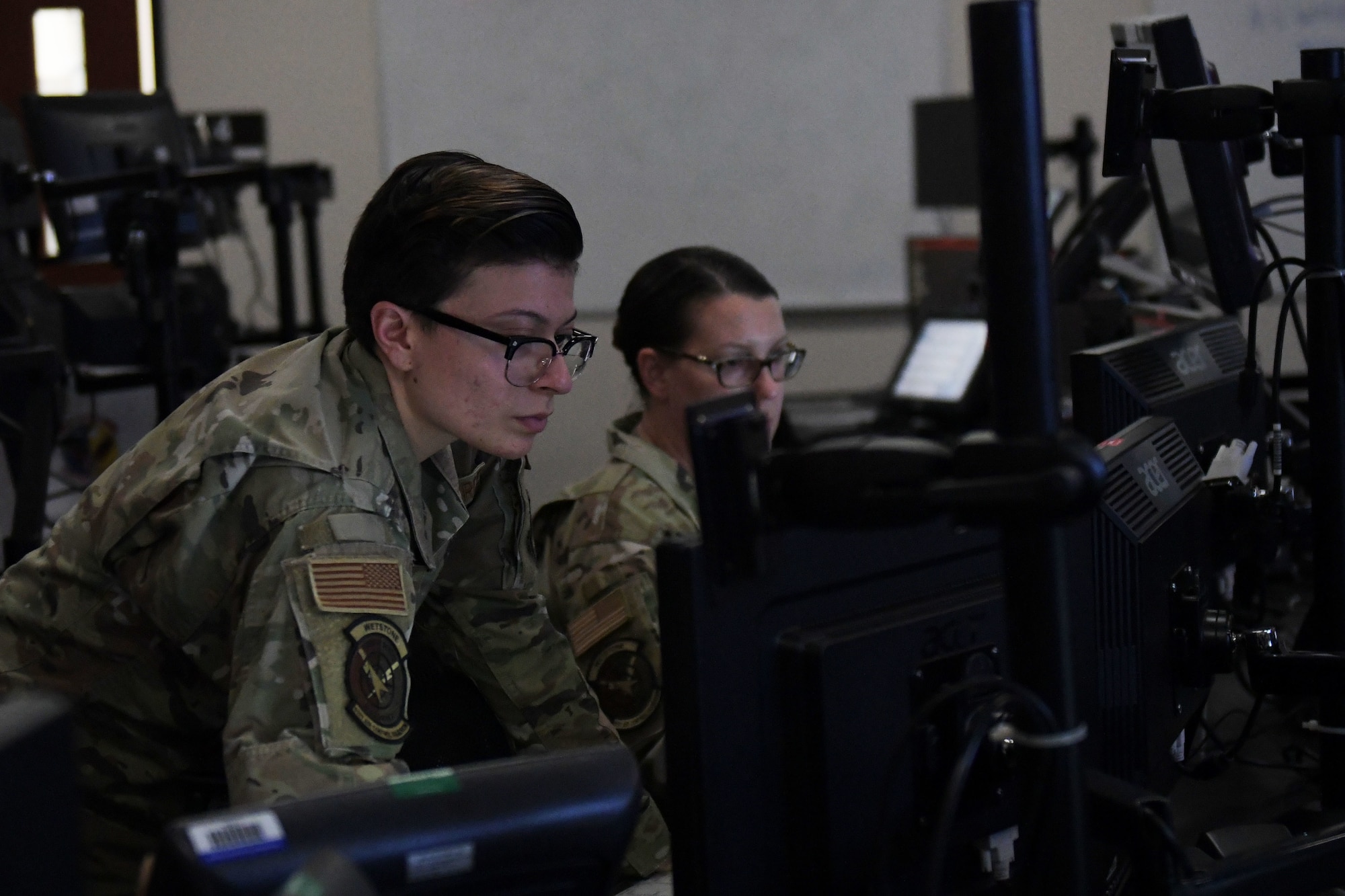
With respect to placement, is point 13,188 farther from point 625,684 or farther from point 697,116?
point 697,116

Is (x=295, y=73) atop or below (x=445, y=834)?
atop

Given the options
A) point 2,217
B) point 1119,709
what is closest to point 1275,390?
point 1119,709

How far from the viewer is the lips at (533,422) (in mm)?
1239

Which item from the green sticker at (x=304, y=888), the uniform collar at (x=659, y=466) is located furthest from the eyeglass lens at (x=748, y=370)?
the green sticker at (x=304, y=888)

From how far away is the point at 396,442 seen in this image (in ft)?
3.77

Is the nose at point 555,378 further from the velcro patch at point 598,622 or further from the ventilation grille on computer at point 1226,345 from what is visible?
the ventilation grille on computer at point 1226,345

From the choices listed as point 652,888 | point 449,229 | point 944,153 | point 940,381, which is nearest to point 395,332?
point 449,229

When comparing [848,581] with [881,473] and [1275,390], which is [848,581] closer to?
[881,473]

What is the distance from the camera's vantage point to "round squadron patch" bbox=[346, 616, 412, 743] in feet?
3.25

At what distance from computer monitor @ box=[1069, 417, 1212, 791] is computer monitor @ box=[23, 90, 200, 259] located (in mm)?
2984

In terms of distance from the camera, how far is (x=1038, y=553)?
2.01 feet

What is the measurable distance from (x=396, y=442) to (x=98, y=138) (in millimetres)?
2934

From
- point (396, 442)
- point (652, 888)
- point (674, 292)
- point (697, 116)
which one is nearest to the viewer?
point (652, 888)

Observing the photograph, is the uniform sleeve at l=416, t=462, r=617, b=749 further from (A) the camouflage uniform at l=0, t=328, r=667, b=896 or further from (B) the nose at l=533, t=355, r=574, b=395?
(B) the nose at l=533, t=355, r=574, b=395
